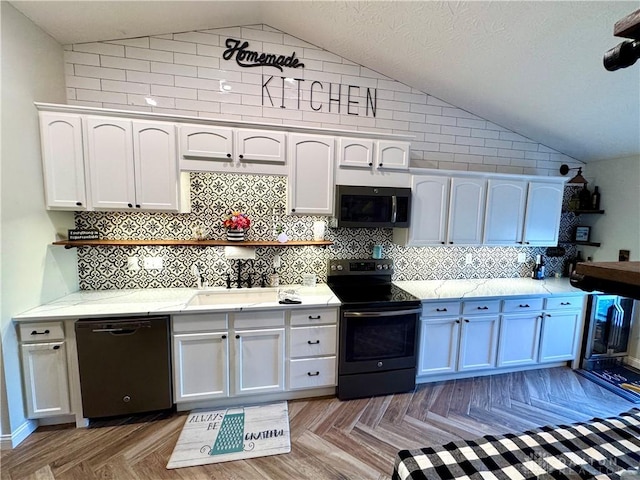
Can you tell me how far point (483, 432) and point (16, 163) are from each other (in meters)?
4.18

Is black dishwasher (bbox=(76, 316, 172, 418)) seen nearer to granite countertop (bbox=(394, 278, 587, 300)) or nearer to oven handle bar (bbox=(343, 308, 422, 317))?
oven handle bar (bbox=(343, 308, 422, 317))

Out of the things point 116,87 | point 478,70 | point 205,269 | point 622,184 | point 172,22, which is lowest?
point 205,269

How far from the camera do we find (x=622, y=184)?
136 inches

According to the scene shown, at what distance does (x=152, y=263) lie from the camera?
114 inches

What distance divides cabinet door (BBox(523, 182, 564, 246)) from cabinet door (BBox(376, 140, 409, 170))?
164 cm

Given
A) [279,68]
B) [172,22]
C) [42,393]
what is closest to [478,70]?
[279,68]

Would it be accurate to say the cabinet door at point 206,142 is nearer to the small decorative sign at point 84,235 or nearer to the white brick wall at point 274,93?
the white brick wall at point 274,93

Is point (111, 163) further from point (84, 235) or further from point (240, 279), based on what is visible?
point (240, 279)

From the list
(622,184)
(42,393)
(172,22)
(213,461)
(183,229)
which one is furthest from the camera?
(622,184)

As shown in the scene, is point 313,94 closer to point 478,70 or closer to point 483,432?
point 478,70

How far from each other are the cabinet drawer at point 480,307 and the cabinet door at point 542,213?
97 centimetres

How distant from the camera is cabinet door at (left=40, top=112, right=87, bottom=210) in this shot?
233 cm

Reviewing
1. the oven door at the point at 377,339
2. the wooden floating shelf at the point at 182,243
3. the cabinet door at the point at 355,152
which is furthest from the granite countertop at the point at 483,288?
the cabinet door at the point at 355,152

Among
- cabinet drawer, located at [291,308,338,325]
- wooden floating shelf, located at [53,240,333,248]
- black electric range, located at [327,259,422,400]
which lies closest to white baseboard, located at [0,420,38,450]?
wooden floating shelf, located at [53,240,333,248]
